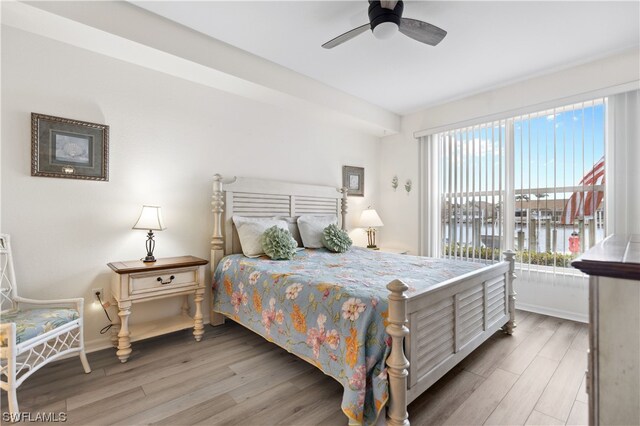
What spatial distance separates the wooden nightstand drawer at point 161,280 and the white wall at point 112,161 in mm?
441

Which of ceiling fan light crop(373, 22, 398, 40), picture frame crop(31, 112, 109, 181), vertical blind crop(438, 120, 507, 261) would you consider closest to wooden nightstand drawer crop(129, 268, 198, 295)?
picture frame crop(31, 112, 109, 181)

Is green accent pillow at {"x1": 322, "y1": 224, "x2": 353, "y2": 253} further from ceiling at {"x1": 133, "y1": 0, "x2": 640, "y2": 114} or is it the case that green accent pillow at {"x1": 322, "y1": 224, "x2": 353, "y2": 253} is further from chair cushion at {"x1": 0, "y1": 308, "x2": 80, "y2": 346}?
chair cushion at {"x1": 0, "y1": 308, "x2": 80, "y2": 346}

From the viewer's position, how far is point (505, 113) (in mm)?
3713

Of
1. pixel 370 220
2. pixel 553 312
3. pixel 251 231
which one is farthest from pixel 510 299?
pixel 251 231

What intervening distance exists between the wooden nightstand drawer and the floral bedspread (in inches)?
13.0

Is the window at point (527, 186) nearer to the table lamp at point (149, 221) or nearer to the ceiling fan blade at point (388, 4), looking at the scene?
the ceiling fan blade at point (388, 4)

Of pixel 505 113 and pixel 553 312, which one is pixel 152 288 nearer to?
pixel 553 312

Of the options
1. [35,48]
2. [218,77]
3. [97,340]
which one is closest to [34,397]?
[97,340]

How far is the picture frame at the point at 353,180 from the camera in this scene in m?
4.64

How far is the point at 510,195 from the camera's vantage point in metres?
3.79

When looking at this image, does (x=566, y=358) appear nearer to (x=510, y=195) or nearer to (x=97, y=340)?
(x=510, y=195)

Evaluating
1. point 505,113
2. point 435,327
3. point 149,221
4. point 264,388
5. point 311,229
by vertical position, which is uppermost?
point 505,113

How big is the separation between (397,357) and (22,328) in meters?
2.12

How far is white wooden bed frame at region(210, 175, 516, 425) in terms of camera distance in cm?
152
